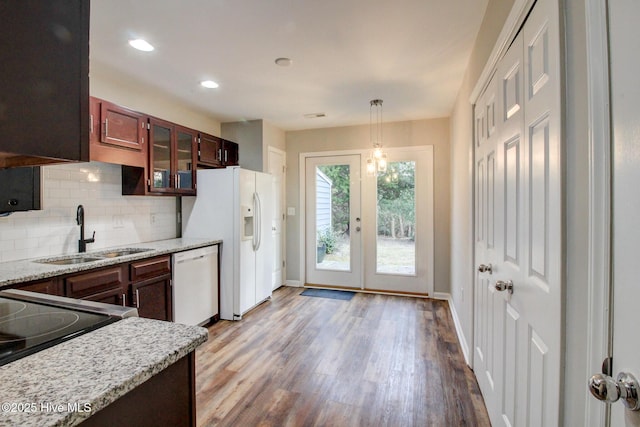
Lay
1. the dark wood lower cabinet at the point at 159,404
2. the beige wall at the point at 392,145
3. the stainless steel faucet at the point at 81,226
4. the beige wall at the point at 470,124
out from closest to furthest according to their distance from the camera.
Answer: the dark wood lower cabinet at the point at 159,404, the beige wall at the point at 470,124, the stainless steel faucet at the point at 81,226, the beige wall at the point at 392,145

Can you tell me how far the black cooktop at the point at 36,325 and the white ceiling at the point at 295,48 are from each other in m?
1.74

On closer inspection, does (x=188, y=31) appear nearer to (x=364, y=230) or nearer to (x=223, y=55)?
(x=223, y=55)

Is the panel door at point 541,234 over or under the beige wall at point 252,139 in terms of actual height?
under

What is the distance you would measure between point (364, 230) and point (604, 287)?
3.95 m

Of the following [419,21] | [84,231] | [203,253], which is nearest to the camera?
[419,21]

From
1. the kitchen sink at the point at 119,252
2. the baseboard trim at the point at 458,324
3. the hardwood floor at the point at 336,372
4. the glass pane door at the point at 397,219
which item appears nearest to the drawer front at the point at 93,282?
the kitchen sink at the point at 119,252

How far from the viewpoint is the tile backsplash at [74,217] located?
2.48 m

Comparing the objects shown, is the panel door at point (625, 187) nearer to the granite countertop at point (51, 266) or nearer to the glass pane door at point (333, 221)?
the granite countertop at point (51, 266)

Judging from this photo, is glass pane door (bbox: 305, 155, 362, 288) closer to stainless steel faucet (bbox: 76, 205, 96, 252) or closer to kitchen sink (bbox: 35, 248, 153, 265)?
kitchen sink (bbox: 35, 248, 153, 265)

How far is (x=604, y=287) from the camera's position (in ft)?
2.43

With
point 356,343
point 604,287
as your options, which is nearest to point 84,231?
point 356,343

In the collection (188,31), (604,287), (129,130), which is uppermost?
(188,31)

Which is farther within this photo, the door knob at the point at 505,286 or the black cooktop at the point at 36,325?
the door knob at the point at 505,286

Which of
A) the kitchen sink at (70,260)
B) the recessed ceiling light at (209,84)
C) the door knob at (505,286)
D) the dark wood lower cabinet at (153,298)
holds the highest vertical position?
the recessed ceiling light at (209,84)
